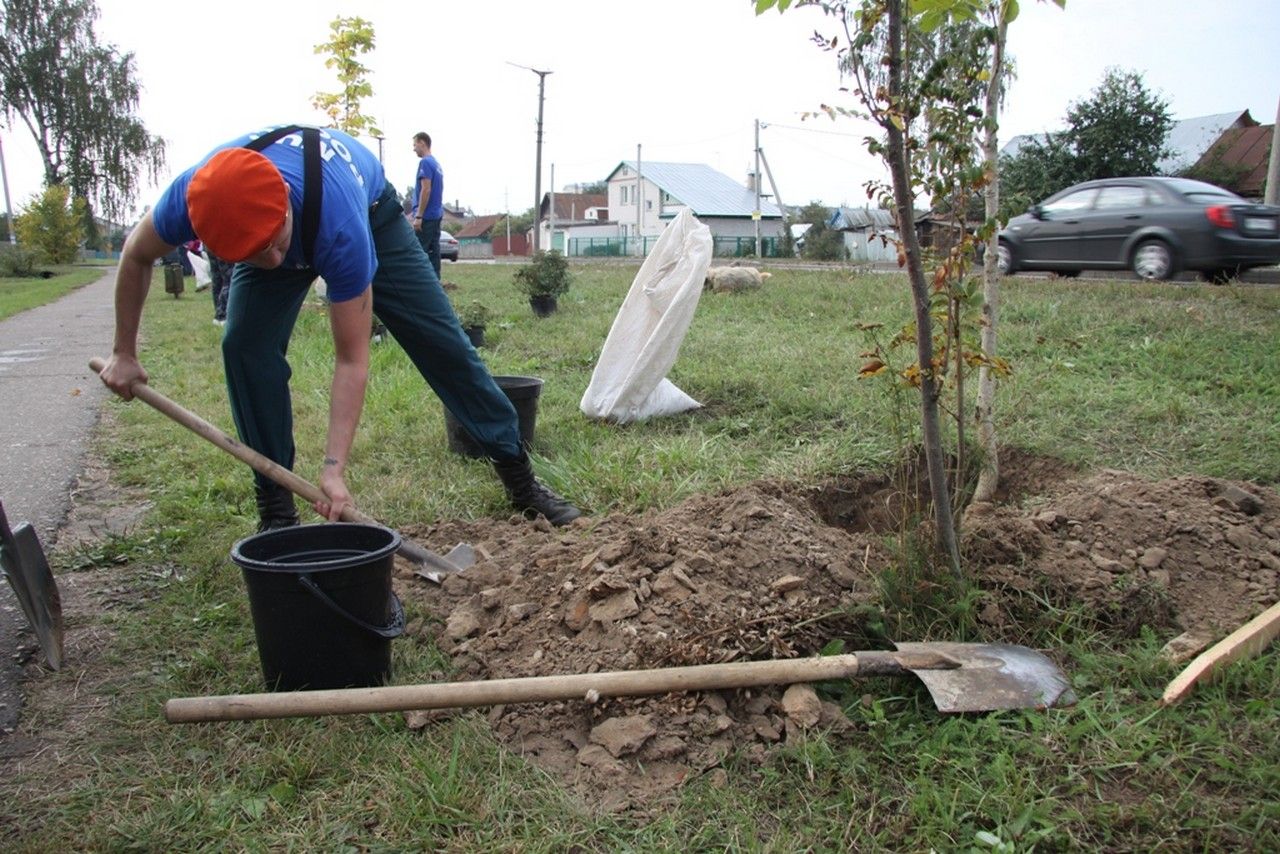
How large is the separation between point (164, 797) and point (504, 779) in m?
0.73

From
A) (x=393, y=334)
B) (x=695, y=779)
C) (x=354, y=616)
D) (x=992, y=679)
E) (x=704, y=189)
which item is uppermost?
(x=704, y=189)

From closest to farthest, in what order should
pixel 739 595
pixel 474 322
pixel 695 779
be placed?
pixel 695 779
pixel 739 595
pixel 474 322

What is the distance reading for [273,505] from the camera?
332 cm

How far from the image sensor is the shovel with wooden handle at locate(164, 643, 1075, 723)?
6.65 ft

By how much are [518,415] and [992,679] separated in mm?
2599

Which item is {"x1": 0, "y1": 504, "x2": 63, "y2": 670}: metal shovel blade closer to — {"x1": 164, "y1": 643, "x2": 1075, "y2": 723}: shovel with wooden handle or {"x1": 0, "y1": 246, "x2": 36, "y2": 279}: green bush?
{"x1": 164, "y1": 643, "x2": 1075, "y2": 723}: shovel with wooden handle

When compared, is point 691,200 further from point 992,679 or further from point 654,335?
point 992,679

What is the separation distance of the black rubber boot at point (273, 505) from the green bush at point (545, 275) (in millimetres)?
6970

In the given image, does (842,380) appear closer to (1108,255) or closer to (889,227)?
(889,227)

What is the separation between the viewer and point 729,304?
1006 centimetres

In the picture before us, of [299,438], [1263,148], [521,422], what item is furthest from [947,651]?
[1263,148]

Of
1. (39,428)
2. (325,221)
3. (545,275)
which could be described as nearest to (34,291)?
(545,275)

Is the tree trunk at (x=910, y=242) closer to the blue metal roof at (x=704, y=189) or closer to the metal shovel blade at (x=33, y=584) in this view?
the metal shovel blade at (x=33, y=584)

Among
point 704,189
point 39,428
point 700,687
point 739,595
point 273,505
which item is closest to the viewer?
point 700,687
